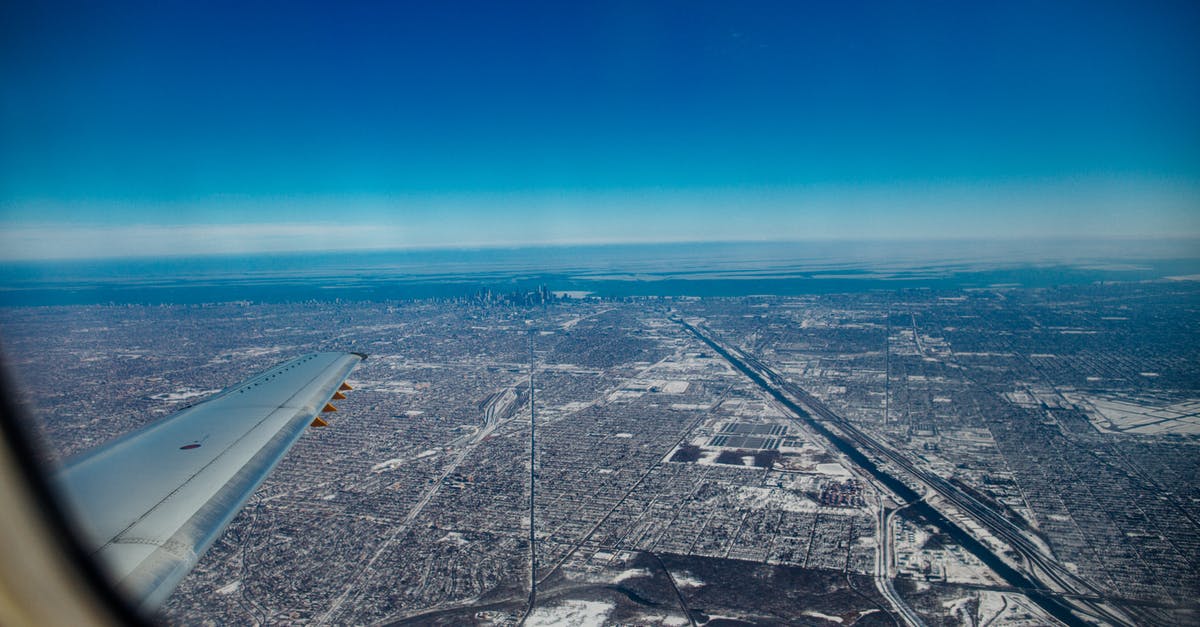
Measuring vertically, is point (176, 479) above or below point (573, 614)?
above

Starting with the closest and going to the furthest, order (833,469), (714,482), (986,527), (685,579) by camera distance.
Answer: (685,579), (986,527), (714,482), (833,469)

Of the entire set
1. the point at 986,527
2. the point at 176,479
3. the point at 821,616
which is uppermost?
the point at 176,479

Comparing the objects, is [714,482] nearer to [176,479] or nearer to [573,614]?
[573,614]

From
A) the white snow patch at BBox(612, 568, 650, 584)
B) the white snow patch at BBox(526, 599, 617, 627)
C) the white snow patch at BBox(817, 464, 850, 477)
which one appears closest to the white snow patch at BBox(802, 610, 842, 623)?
the white snow patch at BBox(612, 568, 650, 584)

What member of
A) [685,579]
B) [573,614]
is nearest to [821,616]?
[685,579]

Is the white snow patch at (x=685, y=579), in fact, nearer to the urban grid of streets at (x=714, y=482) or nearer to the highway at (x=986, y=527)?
the urban grid of streets at (x=714, y=482)

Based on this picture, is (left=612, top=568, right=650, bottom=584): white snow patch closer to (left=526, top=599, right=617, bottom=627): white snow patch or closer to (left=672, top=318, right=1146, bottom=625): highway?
(left=526, top=599, right=617, bottom=627): white snow patch

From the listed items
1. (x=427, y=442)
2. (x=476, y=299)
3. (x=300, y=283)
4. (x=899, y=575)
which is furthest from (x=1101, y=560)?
(x=300, y=283)
